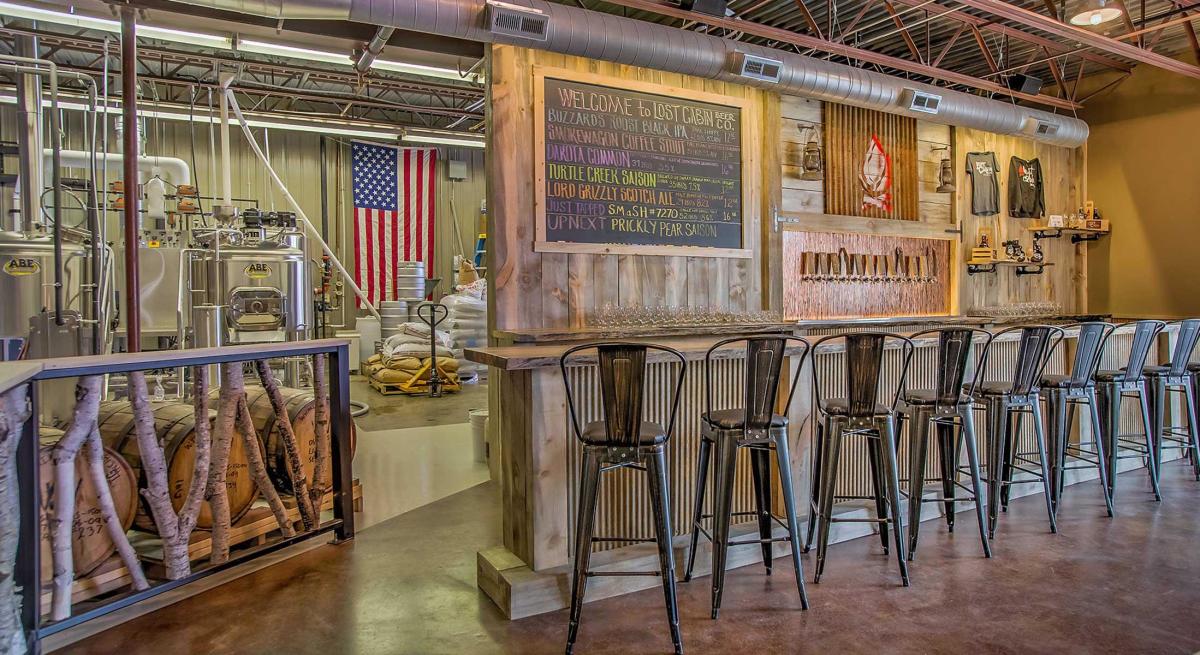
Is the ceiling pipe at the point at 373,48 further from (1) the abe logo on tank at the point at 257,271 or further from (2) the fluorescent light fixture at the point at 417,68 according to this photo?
(1) the abe logo on tank at the point at 257,271

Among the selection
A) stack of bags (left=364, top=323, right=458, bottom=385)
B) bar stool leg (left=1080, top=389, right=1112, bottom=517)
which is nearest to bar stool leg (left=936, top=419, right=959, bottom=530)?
bar stool leg (left=1080, top=389, right=1112, bottom=517)

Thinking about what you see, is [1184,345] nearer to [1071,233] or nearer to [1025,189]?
[1025,189]

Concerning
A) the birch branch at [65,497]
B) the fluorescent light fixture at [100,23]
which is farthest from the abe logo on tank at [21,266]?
the birch branch at [65,497]

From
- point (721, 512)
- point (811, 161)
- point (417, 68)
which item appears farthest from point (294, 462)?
point (811, 161)

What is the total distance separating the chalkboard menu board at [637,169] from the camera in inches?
175

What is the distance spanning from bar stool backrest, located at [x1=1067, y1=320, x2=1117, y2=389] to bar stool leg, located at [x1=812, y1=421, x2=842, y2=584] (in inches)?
79.6

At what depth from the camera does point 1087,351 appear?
14.1 ft

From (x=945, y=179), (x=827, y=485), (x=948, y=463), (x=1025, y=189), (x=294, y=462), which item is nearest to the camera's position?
(x=827, y=485)

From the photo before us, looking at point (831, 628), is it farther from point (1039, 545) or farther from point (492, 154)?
point (492, 154)

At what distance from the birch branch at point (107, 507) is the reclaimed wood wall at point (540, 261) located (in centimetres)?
208

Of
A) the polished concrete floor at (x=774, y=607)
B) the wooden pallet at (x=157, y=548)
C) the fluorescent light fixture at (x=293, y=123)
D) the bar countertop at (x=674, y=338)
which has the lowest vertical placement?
the polished concrete floor at (x=774, y=607)

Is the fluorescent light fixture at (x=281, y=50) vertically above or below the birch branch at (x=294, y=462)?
above

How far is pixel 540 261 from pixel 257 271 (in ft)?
11.4

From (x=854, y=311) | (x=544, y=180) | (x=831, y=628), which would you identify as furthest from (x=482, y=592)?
(x=854, y=311)
